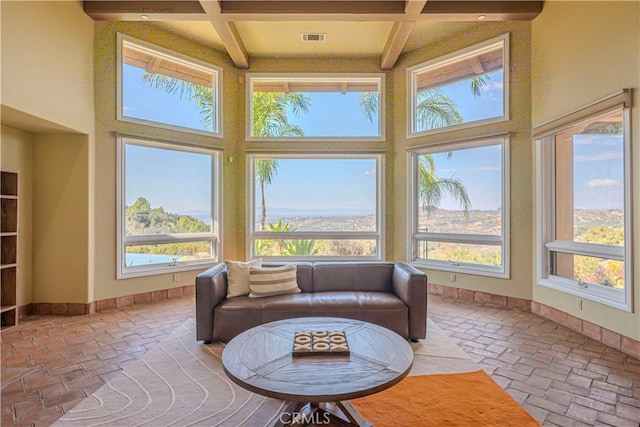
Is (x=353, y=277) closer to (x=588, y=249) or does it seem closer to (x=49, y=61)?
(x=588, y=249)

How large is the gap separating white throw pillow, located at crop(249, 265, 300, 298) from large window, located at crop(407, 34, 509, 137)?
320cm

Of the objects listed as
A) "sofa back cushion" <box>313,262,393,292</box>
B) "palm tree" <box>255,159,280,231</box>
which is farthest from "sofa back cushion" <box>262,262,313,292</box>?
"palm tree" <box>255,159,280,231</box>

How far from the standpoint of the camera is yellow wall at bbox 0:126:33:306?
376 cm

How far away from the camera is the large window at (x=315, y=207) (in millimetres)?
5496

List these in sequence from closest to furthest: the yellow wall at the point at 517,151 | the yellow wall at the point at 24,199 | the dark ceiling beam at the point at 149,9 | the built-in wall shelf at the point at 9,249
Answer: the built-in wall shelf at the point at 9,249, the yellow wall at the point at 24,199, the dark ceiling beam at the point at 149,9, the yellow wall at the point at 517,151

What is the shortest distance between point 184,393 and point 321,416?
105cm

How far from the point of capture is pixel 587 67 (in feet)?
11.1

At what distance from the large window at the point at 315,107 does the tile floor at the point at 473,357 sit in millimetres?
3107

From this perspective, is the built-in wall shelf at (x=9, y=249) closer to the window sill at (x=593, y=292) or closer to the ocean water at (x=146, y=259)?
the ocean water at (x=146, y=259)

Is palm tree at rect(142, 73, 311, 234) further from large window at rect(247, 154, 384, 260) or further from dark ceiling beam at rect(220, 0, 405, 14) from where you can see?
dark ceiling beam at rect(220, 0, 405, 14)

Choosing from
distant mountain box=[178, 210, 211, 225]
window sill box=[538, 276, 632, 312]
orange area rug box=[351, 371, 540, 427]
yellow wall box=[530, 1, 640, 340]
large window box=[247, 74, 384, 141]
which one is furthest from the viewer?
large window box=[247, 74, 384, 141]

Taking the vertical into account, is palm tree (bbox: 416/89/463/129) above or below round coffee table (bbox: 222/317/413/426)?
above

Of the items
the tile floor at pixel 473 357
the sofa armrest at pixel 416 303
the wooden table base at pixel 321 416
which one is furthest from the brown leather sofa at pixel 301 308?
the wooden table base at pixel 321 416

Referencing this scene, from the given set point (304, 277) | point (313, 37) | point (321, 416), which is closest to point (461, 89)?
point (313, 37)
